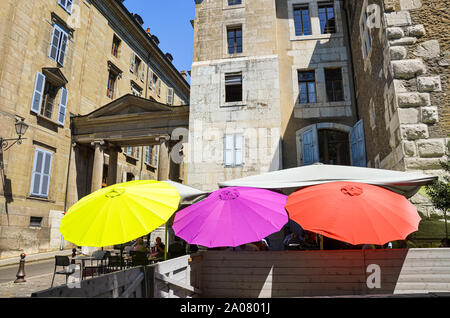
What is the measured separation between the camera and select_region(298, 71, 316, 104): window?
13555mm

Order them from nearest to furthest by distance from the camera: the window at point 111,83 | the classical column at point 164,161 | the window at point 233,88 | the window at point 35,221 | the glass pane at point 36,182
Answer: the window at point 233,88 < the window at point 35,221 < the glass pane at point 36,182 < the classical column at point 164,161 < the window at point 111,83

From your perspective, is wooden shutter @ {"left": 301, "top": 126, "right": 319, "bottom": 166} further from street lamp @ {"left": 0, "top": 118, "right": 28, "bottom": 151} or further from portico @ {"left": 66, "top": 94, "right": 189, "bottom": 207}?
street lamp @ {"left": 0, "top": 118, "right": 28, "bottom": 151}

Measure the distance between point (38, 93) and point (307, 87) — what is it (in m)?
13.0

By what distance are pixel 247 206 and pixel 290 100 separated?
386 inches

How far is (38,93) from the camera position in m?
14.8

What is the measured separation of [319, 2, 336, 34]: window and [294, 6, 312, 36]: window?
60cm

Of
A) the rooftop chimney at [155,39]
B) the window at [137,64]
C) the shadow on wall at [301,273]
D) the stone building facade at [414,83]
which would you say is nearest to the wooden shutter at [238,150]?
the stone building facade at [414,83]

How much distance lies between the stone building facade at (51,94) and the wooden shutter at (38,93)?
0.16ft

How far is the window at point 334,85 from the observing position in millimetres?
13422

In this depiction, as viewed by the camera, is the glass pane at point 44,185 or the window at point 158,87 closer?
the glass pane at point 44,185

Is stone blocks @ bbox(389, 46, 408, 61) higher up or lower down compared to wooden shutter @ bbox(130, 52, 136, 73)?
lower down

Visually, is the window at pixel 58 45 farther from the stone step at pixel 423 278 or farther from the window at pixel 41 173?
the stone step at pixel 423 278

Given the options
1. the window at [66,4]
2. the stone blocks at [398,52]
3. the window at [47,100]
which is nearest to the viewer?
the stone blocks at [398,52]

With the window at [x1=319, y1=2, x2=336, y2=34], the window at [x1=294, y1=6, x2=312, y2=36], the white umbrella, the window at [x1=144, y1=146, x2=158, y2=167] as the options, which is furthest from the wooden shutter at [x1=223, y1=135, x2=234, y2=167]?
the window at [x1=144, y1=146, x2=158, y2=167]
